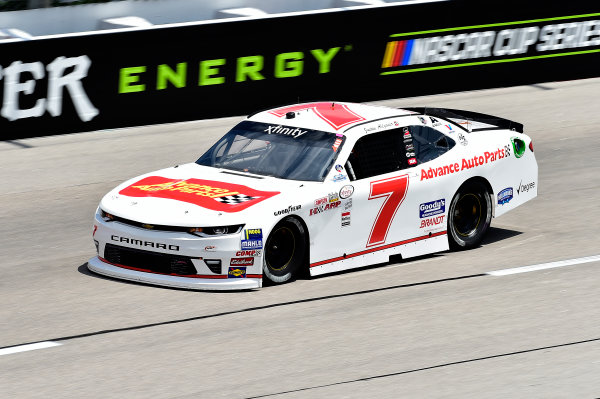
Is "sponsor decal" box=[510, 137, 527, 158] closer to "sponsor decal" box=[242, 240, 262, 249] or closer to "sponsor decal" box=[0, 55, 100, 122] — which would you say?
"sponsor decal" box=[242, 240, 262, 249]

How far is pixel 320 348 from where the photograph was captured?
785 centimetres

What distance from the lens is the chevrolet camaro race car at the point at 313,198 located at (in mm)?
9031

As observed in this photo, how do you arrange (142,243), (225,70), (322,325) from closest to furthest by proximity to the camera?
(322,325), (142,243), (225,70)

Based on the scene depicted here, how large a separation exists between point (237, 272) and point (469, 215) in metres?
2.96

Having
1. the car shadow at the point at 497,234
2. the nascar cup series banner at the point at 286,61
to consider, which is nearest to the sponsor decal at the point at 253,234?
the car shadow at the point at 497,234

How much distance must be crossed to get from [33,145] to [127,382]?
8867 millimetres

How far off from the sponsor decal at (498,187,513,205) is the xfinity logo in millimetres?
2224

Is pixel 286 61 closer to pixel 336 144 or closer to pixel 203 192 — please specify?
pixel 336 144

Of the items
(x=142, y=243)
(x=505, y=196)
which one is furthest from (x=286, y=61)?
(x=142, y=243)

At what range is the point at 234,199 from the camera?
9.26 m

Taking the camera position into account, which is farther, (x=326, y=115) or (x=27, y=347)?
(x=326, y=115)

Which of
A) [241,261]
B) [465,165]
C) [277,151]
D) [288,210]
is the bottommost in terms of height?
[241,261]

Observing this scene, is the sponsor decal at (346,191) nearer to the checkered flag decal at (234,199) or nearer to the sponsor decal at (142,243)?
the checkered flag decal at (234,199)

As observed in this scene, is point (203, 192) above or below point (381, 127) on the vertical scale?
below
